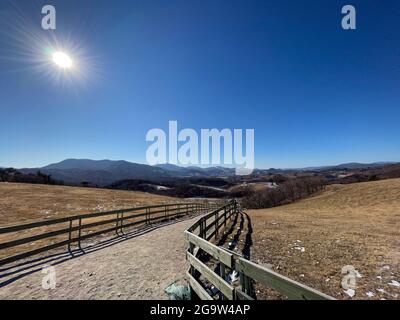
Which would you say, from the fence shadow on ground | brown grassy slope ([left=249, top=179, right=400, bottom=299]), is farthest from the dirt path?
brown grassy slope ([left=249, top=179, right=400, bottom=299])

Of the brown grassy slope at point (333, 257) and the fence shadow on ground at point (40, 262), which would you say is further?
the fence shadow on ground at point (40, 262)

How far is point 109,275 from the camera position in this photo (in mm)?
6285

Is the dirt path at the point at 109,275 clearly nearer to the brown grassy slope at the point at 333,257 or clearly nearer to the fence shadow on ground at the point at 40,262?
the fence shadow on ground at the point at 40,262

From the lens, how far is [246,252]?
8.91 metres

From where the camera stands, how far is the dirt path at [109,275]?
516 cm

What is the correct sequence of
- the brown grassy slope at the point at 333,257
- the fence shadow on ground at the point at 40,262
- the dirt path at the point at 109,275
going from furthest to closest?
the fence shadow on ground at the point at 40,262 < the brown grassy slope at the point at 333,257 < the dirt path at the point at 109,275

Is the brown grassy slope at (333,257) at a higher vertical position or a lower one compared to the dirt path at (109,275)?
lower

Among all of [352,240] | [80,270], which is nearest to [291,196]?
[352,240]

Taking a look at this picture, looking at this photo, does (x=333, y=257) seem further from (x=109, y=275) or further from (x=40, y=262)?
(x=40, y=262)

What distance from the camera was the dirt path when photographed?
5.16 metres

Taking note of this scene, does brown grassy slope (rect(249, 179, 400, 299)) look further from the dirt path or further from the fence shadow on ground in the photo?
the fence shadow on ground

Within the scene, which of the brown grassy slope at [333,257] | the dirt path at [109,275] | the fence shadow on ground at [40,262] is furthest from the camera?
the fence shadow on ground at [40,262]

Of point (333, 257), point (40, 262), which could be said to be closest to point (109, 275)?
point (40, 262)

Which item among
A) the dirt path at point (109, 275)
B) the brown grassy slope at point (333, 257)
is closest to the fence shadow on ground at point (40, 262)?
the dirt path at point (109, 275)
